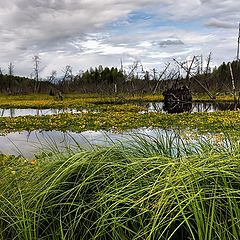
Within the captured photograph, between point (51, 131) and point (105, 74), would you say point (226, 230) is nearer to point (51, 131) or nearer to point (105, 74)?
point (51, 131)

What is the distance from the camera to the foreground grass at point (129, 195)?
227 centimetres

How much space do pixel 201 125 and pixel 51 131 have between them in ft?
21.8

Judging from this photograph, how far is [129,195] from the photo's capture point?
2.42 metres

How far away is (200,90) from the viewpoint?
54.2m

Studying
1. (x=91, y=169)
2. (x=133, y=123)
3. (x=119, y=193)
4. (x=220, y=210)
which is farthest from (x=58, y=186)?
(x=133, y=123)

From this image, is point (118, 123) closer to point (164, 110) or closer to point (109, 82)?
point (164, 110)

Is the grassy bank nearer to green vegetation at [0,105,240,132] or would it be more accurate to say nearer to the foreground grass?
green vegetation at [0,105,240,132]

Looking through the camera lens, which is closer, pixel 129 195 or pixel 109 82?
pixel 129 195

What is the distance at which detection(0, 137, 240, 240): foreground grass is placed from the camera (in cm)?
227

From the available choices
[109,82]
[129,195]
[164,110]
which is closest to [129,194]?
[129,195]

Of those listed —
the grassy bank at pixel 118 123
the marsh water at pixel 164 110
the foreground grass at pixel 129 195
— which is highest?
the foreground grass at pixel 129 195

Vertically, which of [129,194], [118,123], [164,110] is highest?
[129,194]

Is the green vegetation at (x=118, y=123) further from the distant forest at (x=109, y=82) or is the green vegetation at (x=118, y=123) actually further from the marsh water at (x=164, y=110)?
the distant forest at (x=109, y=82)

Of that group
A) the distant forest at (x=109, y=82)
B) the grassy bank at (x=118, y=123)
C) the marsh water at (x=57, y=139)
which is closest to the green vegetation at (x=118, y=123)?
the grassy bank at (x=118, y=123)
